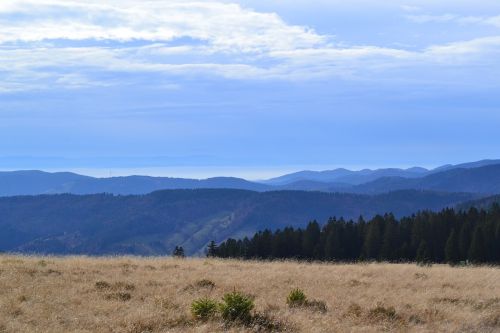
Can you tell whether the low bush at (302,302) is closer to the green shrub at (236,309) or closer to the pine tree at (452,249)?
the green shrub at (236,309)

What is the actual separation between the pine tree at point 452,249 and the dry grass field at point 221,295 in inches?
1146

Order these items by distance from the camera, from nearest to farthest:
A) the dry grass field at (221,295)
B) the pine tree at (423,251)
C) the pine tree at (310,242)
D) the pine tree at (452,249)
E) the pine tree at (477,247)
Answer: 1. the dry grass field at (221,295)
2. the pine tree at (477,247)
3. the pine tree at (423,251)
4. the pine tree at (452,249)
5. the pine tree at (310,242)

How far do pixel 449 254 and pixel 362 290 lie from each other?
36.3m

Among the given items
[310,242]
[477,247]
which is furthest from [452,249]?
[310,242]

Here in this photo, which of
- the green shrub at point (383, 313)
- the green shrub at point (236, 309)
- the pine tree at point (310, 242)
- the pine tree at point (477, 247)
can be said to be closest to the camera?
the green shrub at point (236, 309)

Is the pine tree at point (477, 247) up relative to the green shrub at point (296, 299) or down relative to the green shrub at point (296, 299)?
down

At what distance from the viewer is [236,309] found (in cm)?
1221

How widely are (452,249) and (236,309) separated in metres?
43.3

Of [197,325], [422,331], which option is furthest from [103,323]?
[422,331]

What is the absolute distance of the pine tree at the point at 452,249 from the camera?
5044 centimetres

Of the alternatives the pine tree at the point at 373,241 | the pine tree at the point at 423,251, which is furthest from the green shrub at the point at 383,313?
the pine tree at the point at 373,241

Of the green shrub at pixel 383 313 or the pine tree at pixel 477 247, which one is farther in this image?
the pine tree at pixel 477 247

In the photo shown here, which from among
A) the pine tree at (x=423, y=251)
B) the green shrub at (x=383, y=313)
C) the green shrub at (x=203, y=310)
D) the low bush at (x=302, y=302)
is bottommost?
the pine tree at (x=423, y=251)

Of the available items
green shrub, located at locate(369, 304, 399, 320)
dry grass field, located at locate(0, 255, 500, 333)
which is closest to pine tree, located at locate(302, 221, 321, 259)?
dry grass field, located at locate(0, 255, 500, 333)
